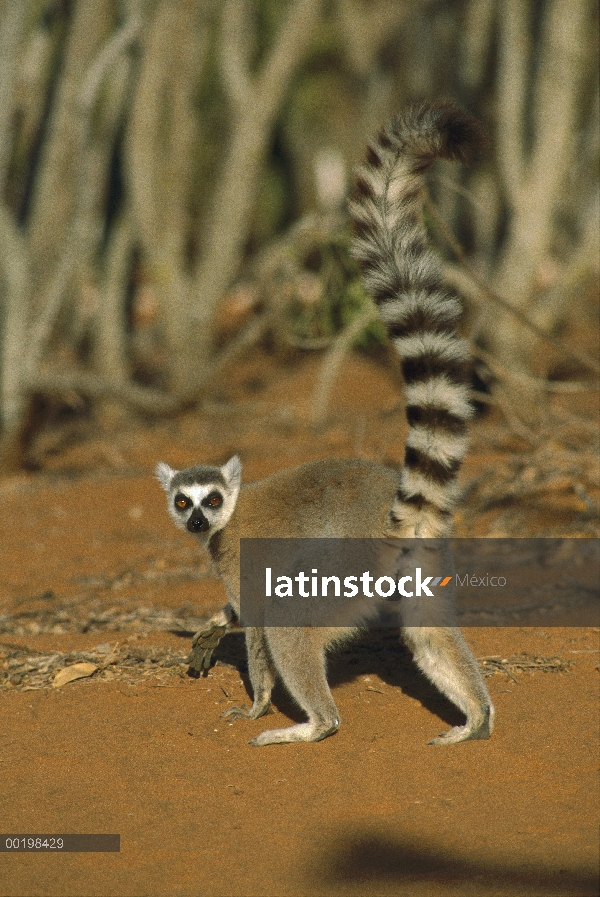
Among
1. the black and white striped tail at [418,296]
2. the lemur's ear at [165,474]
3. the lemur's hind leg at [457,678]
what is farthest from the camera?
the lemur's ear at [165,474]

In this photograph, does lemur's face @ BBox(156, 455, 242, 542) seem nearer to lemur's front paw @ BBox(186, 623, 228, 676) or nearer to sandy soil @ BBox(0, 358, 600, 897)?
lemur's front paw @ BBox(186, 623, 228, 676)

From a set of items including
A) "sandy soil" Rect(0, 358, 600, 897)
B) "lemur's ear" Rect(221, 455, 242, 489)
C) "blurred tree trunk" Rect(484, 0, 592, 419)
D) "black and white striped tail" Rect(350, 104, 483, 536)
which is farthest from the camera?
"blurred tree trunk" Rect(484, 0, 592, 419)

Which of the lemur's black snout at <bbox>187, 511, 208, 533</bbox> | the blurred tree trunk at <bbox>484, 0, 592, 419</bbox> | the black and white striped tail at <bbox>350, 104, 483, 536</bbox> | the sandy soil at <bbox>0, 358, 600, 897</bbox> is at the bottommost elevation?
the sandy soil at <bbox>0, 358, 600, 897</bbox>

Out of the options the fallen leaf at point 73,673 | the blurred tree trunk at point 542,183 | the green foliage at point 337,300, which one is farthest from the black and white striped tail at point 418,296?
the blurred tree trunk at point 542,183

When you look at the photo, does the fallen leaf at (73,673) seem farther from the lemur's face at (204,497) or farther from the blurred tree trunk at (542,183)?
the blurred tree trunk at (542,183)

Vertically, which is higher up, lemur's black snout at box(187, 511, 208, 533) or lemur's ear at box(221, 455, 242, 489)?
lemur's ear at box(221, 455, 242, 489)

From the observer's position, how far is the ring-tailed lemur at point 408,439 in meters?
4.07

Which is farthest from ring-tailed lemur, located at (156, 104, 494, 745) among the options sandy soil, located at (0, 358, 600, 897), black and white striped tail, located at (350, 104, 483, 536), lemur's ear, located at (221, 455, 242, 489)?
lemur's ear, located at (221, 455, 242, 489)

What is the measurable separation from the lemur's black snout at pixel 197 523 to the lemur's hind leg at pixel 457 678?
1162mm

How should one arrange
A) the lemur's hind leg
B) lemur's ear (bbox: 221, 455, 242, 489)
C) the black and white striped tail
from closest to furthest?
the black and white striped tail → the lemur's hind leg → lemur's ear (bbox: 221, 455, 242, 489)

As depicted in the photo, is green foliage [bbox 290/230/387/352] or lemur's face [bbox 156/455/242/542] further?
green foliage [bbox 290/230/387/352]

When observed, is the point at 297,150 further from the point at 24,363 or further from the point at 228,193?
the point at 24,363

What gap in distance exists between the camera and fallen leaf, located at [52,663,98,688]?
16.3ft

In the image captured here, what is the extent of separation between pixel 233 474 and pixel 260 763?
158 cm
